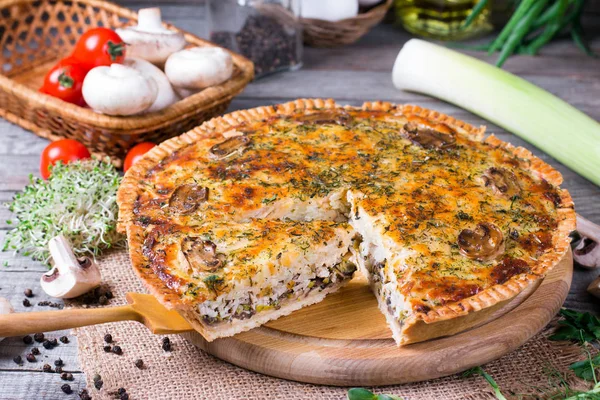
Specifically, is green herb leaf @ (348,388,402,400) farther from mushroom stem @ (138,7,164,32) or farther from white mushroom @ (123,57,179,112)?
mushroom stem @ (138,7,164,32)

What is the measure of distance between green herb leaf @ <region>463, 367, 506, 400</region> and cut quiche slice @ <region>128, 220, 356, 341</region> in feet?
2.64

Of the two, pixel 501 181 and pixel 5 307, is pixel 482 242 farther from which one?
pixel 5 307

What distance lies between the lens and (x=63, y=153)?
4922mm

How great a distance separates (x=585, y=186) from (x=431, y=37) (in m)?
2.73

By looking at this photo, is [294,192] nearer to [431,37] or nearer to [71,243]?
[71,243]

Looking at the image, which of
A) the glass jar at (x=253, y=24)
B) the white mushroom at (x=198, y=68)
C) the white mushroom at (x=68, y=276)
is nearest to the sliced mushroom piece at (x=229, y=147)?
the white mushroom at (x=68, y=276)

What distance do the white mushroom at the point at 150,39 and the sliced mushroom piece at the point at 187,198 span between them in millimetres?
1877

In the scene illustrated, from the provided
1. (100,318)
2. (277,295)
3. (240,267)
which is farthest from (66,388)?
(277,295)

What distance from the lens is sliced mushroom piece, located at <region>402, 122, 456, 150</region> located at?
439cm

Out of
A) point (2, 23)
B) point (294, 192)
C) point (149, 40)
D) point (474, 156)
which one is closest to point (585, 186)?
point (474, 156)

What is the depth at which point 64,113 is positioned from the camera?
4859 millimetres

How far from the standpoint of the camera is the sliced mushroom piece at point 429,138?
14.4ft

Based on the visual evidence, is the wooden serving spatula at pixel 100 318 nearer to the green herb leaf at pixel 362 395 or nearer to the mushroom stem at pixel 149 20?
the green herb leaf at pixel 362 395

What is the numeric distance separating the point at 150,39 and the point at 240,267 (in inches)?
102
